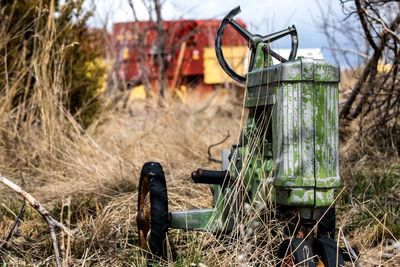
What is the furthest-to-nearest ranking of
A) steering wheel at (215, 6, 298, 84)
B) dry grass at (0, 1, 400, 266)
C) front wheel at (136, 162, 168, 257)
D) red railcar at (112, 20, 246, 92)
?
1. red railcar at (112, 20, 246, 92)
2. steering wheel at (215, 6, 298, 84)
3. dry grass at (0, 1, 400, 266)
4. front wheel at (136, 162, 168, 257)

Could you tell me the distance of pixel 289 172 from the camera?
102 inches

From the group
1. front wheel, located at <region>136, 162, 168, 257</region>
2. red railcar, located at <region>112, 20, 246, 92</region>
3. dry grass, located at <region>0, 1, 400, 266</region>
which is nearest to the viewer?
front wheel, located at <region>136, 162, 168, 257</region>

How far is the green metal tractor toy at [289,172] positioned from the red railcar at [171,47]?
5.96 metres

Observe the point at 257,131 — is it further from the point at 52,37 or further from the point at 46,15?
the point at 46,15

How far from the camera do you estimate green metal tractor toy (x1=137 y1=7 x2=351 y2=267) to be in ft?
8.48

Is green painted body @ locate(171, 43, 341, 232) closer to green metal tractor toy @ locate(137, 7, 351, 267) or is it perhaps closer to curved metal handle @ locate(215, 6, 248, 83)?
green metal tractor toy @ locate(137, 7, 351, 267)

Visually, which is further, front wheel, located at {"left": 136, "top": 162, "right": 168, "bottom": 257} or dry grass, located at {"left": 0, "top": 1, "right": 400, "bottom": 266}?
dry grass, located at {"left": 0, "top": 1, "right": 400, "bottom": 266}

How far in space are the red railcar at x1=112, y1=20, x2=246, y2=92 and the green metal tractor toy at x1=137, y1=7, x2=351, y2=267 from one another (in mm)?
5958

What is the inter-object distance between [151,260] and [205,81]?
9.72m

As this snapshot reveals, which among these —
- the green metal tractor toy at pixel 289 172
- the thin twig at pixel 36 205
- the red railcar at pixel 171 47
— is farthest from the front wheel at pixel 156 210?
the red railcar at pixel 171 47

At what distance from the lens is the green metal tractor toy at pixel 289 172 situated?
8.48 ft

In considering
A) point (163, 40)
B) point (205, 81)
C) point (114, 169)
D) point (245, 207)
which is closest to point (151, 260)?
point (245, 207)

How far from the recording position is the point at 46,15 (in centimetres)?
561

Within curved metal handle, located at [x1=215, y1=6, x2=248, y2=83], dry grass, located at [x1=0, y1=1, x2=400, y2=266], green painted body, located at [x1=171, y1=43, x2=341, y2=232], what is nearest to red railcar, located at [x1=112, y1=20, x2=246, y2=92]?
dry grass, located at [x1=0, y1=1, x2=400, y2=266]
